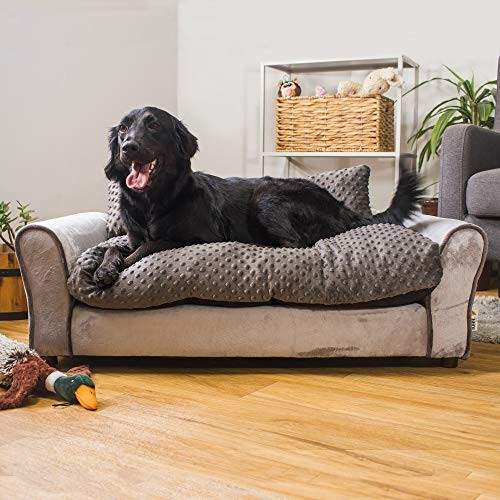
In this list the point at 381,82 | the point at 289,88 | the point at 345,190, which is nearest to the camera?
the point at 345,190

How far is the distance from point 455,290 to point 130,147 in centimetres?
97

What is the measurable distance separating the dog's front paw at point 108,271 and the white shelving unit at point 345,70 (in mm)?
1896

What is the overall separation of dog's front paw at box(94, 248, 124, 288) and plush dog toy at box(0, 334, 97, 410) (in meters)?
0.25

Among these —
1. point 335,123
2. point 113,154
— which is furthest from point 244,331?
point 335,123

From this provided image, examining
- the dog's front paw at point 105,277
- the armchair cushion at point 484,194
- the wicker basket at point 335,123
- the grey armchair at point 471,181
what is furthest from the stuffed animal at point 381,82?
the dog's front paw at point 105,277

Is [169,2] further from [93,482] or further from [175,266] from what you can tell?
[93,482]

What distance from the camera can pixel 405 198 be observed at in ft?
7.68

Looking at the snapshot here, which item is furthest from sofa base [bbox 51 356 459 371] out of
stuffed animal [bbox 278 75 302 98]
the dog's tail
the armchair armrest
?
stuffed animal [bbox 278 75 302 98]

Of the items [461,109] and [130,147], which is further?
[461,109]

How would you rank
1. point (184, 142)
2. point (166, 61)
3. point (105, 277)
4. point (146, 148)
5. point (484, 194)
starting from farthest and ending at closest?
point (166, 61), point (484, 194), point (184, 142), point (146, 148), point (105, 277)

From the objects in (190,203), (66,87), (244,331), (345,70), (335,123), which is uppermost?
(345,70)

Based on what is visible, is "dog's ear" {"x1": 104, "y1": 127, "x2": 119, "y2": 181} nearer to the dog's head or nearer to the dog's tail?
the dog's head

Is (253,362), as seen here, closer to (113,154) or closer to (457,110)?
(113,154)

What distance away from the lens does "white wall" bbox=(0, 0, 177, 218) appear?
3.41 meters
